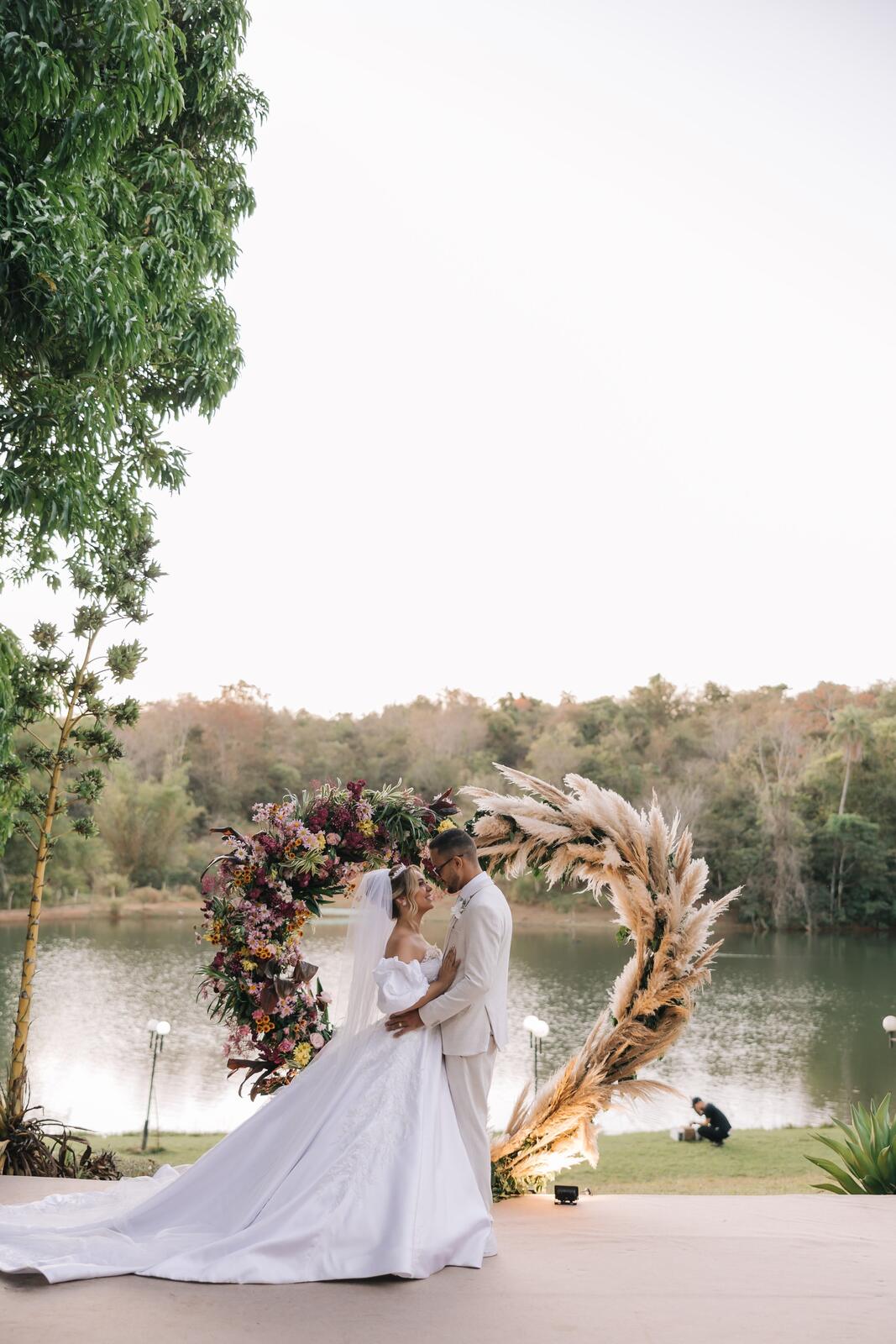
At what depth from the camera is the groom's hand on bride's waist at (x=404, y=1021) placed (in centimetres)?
428

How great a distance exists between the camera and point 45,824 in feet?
26.7

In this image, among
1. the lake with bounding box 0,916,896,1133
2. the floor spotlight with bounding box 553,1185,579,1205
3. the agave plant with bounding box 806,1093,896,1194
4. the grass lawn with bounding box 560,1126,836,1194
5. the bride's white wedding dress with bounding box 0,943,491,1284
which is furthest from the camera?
the lake with bounding box 0,916,896,1133

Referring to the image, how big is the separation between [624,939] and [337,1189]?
2.51 m

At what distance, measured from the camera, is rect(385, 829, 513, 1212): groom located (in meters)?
4.22

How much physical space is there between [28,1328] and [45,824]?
5488 millimetres

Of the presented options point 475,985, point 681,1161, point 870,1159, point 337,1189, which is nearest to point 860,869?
point 681,1161

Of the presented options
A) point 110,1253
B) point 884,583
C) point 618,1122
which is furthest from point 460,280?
point 110,1253

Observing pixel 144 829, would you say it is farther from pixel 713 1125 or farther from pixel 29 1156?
pixel 29 1156

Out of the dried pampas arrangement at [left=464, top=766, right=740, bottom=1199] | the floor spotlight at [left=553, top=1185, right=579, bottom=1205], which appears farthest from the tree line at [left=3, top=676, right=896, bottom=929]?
the floor spotlight at [left=553, top=1185, right=579, bottom=1205]

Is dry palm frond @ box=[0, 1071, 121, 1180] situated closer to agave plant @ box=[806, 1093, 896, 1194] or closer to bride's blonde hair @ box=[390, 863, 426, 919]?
bride's blonde hair @ box=[390, 863, 426, 919]

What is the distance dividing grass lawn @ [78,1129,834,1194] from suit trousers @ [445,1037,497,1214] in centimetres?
728

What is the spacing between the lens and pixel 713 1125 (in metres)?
13.8

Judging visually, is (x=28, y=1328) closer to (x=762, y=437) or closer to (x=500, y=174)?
(x=500, y=174)

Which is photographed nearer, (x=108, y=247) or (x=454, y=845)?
(x=454, y=845)
